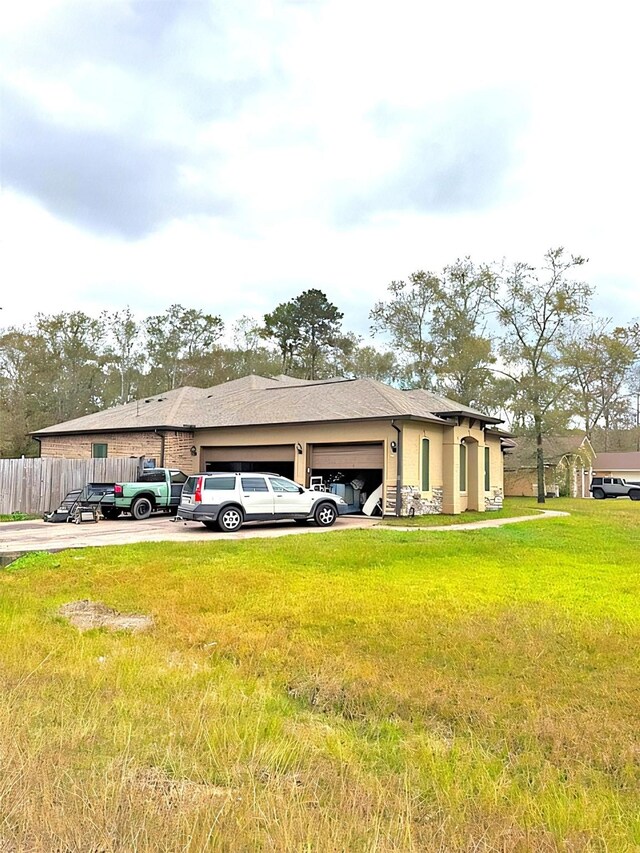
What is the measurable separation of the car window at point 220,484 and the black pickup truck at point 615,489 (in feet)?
108

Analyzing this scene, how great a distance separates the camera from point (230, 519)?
599 inches

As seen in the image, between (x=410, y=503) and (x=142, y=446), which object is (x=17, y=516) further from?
(x=410, y=503)

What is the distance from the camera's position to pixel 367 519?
18.5 metres

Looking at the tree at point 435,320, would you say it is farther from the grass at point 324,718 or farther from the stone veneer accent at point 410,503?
the grass at point 324,718

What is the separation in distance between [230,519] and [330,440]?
558cm

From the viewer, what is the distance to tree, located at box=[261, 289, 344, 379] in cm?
4331

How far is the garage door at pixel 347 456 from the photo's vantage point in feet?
62.4

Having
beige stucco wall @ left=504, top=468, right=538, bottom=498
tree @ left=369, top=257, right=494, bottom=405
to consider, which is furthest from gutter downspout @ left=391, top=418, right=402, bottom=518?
→ beige stucco wall @ left=504, top=468, right=538, bottom=498

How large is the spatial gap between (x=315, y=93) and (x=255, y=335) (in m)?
33.4

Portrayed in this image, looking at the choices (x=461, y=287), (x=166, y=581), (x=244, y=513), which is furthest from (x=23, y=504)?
(x=461, y=287)

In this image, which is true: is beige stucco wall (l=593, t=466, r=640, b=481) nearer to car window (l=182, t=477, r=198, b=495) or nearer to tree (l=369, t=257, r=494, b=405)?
tree (l=369, t=257, r=494, b=405)

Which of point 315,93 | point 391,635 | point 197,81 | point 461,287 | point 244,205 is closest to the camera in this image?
point 391,635

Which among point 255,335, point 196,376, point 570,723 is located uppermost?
point 255,335

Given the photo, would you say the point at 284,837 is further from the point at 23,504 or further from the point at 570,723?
the point at 23,504
